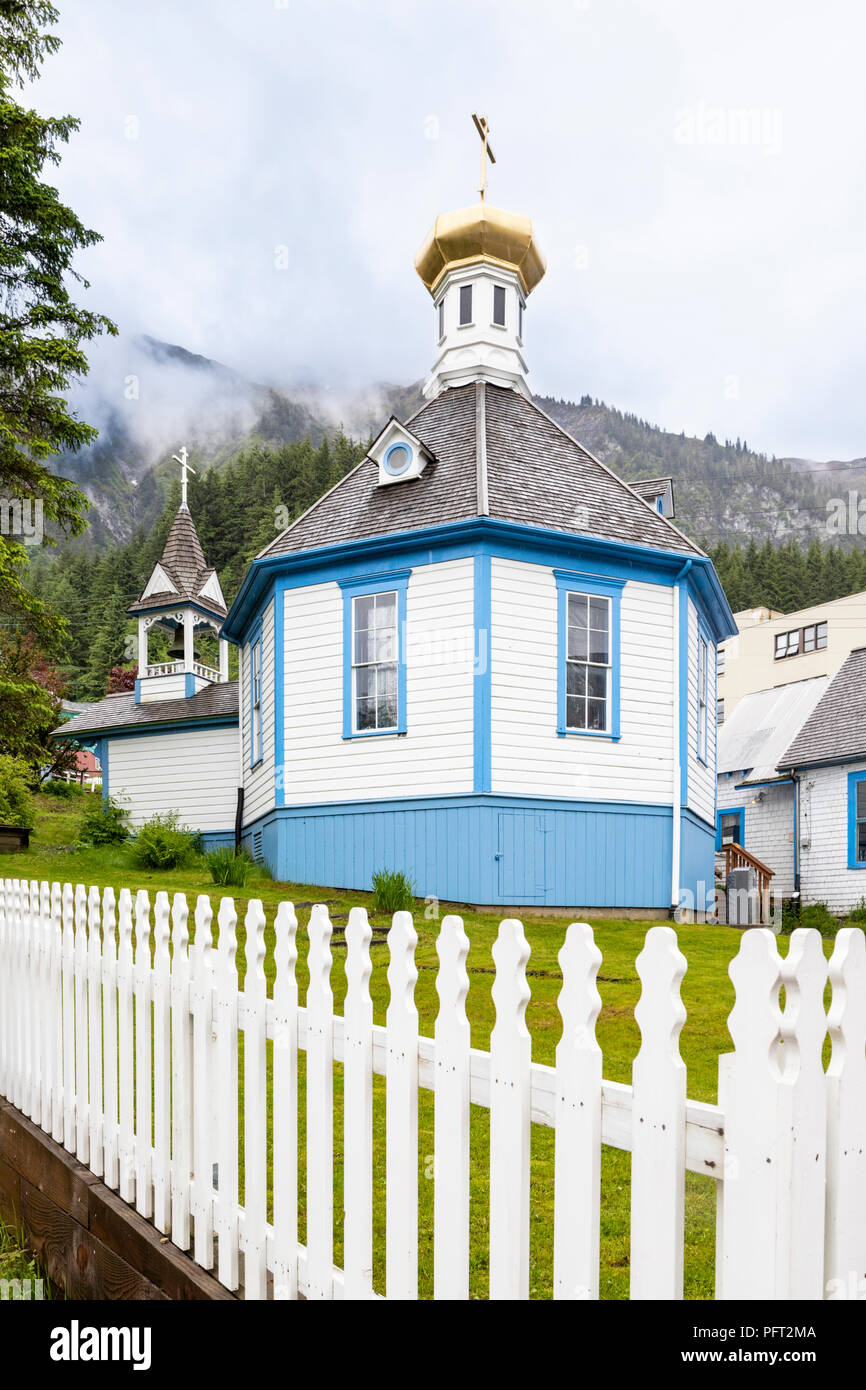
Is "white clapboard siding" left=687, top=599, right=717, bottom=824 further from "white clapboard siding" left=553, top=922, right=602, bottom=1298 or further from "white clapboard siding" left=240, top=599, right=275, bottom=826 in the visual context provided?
"white clapboard siding" left=553, top=922, right=602, bottom=1298

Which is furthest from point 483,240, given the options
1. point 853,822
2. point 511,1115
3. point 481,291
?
point 511,1115

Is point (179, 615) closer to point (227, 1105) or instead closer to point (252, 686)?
point (252, 686)

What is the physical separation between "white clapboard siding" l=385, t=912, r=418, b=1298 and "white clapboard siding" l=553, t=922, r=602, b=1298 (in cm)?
49

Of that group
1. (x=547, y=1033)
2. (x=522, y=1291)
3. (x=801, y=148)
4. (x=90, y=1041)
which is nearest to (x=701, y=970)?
(x=547, y=1033)

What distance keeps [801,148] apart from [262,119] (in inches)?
3791

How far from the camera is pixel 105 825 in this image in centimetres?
1988

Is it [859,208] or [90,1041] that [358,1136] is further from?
[859,208]

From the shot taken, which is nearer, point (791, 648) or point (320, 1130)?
point (320, 1130)

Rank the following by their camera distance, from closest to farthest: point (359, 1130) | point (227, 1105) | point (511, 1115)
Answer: point (511, 1115), point (359, 1130), point (227, 1105)

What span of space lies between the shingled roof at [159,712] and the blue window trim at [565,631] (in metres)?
9.10

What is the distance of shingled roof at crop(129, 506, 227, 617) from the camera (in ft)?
75.6

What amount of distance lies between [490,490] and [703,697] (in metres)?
6.07

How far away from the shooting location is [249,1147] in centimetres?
289

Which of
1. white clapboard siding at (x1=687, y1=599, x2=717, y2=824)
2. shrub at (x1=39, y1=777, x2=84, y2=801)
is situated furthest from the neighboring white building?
shrub at (x1=39, y1=777, x2=84, y2=801)
